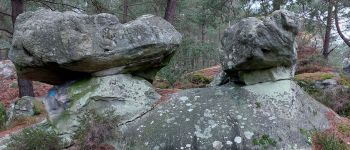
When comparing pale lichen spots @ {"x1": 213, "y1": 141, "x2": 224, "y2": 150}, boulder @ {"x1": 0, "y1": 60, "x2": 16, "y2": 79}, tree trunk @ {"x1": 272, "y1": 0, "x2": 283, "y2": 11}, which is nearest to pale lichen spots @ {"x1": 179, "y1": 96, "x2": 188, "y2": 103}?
pale lichen spots @ {"x1": 213, "y1": 141, "x2": 224, "y2": 150}

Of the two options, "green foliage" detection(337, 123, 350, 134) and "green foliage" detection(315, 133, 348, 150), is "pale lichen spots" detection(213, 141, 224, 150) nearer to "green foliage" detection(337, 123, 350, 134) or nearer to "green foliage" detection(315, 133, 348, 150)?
"green foliage" detection(315, 133, 348, 150)

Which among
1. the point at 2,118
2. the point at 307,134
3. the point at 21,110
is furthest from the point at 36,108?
the point at 307,134

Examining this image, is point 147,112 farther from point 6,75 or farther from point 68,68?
point 6,75

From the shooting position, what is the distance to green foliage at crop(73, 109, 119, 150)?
5.75 m

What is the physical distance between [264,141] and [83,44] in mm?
3461

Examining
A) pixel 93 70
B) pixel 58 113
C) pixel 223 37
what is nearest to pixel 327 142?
Answer: pixel 223 37

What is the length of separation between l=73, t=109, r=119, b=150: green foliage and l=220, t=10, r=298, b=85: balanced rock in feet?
7.86

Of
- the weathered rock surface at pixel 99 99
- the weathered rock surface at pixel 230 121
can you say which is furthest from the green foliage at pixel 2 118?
the weathered rock surface at pixel 230 121

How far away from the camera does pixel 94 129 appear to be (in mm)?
5797

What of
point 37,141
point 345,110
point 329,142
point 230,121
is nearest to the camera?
point 37,141

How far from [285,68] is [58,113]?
4340mm

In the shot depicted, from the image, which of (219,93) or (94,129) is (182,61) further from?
(94,129)

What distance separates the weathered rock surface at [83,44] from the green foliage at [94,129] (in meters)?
0.95

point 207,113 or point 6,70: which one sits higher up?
point 207,113
